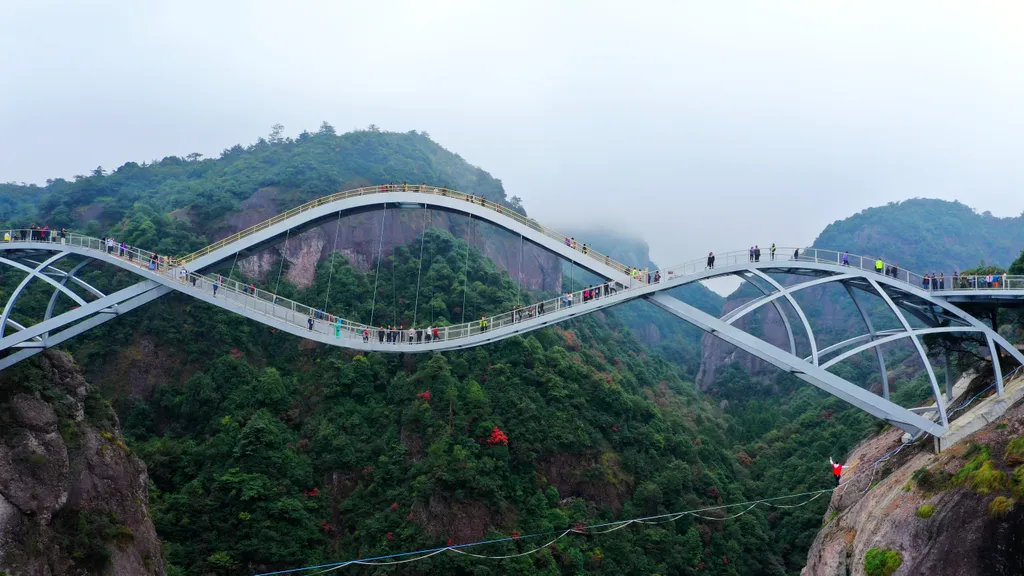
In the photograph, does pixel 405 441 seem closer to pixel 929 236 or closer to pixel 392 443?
pixel 392 443

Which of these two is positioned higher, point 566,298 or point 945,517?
point 566,298

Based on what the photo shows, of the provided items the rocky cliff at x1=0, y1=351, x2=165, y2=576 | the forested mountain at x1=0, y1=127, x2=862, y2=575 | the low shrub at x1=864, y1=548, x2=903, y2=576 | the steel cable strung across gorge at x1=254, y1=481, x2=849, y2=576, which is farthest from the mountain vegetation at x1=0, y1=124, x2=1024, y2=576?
the low shrub at x1=864, y1=548, x2=903, y2=576

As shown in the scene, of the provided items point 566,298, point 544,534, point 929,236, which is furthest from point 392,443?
point 929,236

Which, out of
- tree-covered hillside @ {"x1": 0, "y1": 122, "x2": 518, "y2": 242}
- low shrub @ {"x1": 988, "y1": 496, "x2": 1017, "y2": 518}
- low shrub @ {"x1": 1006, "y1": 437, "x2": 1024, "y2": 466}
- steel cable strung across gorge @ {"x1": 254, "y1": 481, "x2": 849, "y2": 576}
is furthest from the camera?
tree-covered hillside @ {"x1": 0, "y1": 122, "x2": 518, "y2": 242}

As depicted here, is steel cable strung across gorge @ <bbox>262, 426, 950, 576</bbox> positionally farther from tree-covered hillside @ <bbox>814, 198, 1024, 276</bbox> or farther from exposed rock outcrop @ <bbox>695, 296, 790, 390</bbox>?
tree-covered hillside @ <bbox>814, 198, 1024, 276</bbox>

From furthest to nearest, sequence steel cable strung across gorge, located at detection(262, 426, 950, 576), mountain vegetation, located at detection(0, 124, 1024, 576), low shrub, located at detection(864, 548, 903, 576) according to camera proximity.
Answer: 1. mountain vegetation, located at detection(0, 124, 1024, 576)
2. steel cable strung across gorge, located at detection(262, 426, 950, 576)
3. low shrub, located at detection(864, 548, 903, 576)

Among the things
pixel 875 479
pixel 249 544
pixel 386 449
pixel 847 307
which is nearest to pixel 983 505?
pixel 875 479

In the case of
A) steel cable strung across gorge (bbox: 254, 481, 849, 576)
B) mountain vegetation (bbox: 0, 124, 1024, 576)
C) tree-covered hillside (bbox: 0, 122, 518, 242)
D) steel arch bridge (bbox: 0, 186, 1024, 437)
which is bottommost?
steel cable strung across gorge (bbox: 254, 481, 849, 576)
